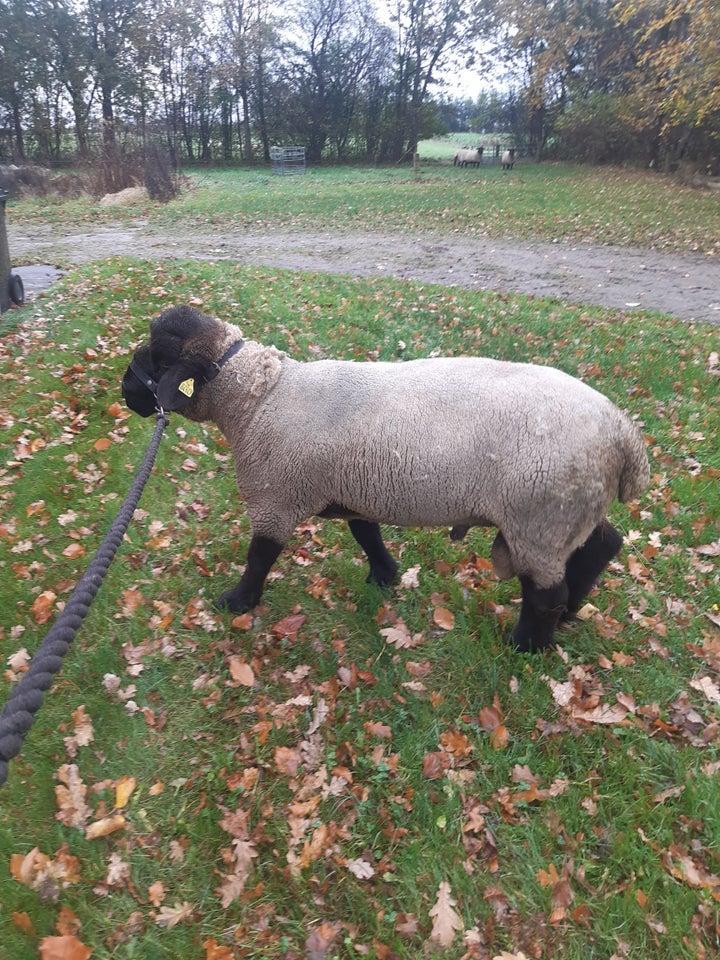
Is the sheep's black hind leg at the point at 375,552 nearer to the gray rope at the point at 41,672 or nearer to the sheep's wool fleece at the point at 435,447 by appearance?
the sheep's wool fleece at the point at 435,447

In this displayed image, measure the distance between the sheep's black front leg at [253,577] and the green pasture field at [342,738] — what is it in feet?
0.39

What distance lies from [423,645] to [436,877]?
4.74ft

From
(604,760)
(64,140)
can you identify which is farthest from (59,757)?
(64,140)

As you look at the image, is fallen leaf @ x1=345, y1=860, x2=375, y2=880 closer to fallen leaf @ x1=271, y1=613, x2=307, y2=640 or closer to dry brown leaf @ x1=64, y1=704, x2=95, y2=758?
fallen leaf @ x1=271, y1=613, x2=307, y2=640

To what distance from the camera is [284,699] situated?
12.1ft

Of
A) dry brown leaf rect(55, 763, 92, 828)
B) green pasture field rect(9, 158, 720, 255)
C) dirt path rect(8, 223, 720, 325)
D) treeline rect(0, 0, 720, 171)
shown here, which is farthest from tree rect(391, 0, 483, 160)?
dry brown leaf rect(55, 763, 92, 828)

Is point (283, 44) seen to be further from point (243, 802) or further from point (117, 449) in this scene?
point (243, 802)

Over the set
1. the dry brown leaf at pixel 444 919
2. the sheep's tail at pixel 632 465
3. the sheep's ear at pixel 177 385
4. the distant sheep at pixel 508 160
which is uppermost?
the distant sheep at pixel 508 160

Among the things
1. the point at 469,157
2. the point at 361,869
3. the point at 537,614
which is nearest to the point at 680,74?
the point at 469,157

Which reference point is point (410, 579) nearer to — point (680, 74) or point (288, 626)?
point (288, 626)

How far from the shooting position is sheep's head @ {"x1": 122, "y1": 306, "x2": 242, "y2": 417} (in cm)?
368

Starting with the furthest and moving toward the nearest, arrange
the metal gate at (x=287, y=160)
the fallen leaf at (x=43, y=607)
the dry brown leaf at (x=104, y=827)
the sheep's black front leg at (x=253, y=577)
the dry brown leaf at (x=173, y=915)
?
the metal gate at (x=287, y=160) → the fallen leaf at (x=43, y=607) → the sheep's black front leg at (x=253, y=577) → the dry brown leaf at (x=104, y=827) → the dry brown leaf at (x=173, y=915)

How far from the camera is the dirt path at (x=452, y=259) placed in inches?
424

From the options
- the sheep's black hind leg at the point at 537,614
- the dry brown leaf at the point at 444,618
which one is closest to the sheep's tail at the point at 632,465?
the sheep's black hind leg at the point at 537,614
